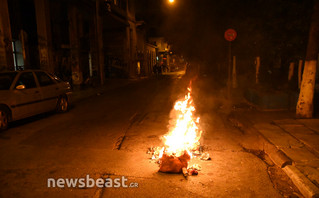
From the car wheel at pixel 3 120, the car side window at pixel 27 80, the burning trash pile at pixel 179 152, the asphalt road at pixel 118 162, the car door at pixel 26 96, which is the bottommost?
the asphalt road at pixel 118 162

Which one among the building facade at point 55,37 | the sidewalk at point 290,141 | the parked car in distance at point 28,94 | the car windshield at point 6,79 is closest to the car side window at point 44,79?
the parked car in distance at point 28,94

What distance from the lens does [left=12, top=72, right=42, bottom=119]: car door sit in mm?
7520

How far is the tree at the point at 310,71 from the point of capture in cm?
723

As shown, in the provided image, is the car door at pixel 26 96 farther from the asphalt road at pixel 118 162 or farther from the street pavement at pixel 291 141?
the street pavement at pixel 291 141

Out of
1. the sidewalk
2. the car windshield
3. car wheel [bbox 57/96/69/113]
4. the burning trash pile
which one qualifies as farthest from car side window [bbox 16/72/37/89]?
the sidewalk

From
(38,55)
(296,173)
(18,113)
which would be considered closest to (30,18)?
(38,55)

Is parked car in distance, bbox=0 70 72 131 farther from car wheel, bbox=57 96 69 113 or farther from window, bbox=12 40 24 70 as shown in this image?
window, bbox=12 40 24 70

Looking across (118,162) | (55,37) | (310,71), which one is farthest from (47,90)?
(55,37)

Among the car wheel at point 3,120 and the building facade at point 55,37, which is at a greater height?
the building facade at point 55,37

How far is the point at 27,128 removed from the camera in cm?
742

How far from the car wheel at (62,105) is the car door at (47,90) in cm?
30

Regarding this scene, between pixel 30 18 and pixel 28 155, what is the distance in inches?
556

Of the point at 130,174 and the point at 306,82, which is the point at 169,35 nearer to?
the point at 306,82

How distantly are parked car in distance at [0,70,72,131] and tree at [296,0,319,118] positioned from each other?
8469mm
